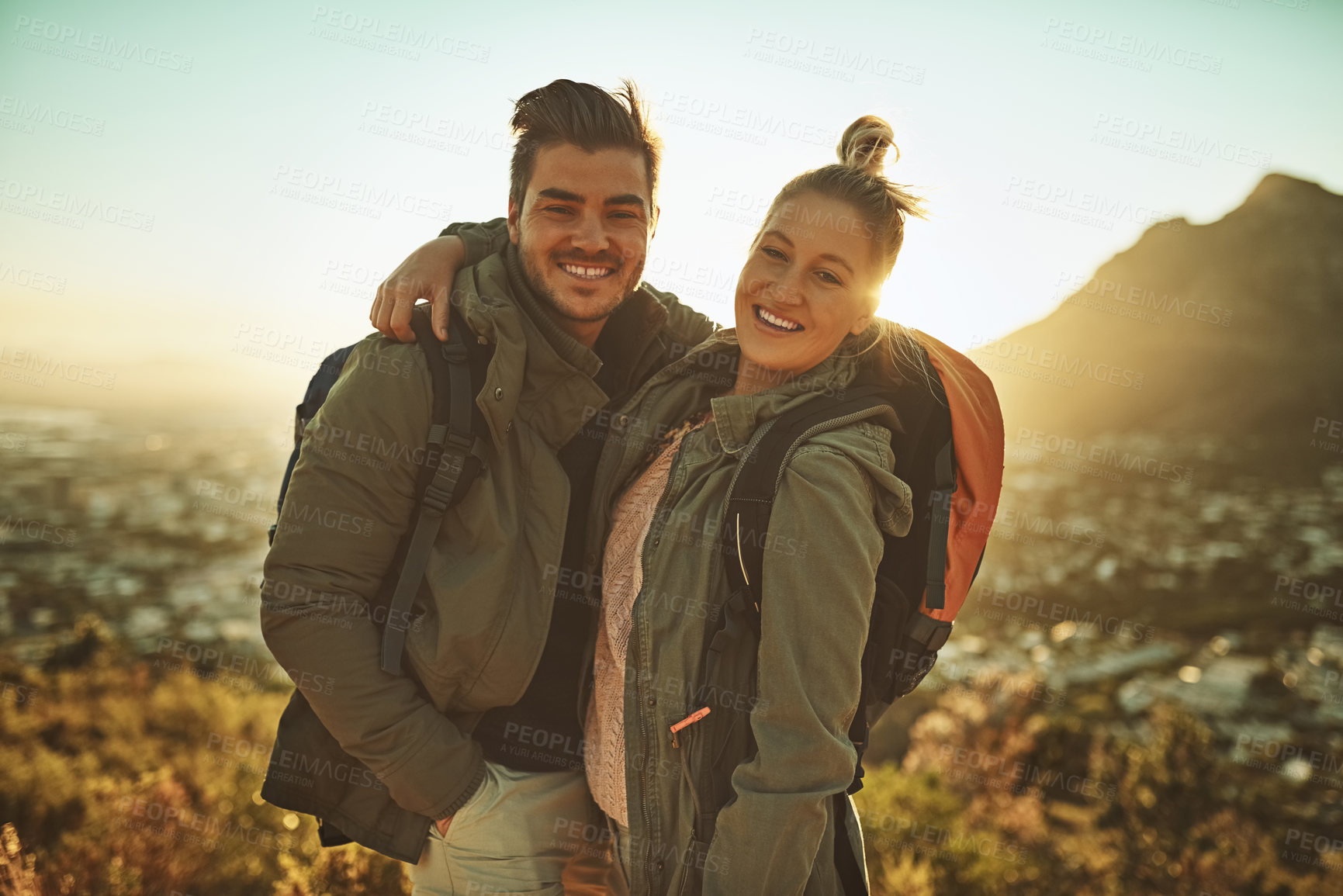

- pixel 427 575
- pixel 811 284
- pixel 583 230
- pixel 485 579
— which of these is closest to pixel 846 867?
pixel 485 579

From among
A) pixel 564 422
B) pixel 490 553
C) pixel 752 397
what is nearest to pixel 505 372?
pixel 564 422

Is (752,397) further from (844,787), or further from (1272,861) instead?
(1272,861)

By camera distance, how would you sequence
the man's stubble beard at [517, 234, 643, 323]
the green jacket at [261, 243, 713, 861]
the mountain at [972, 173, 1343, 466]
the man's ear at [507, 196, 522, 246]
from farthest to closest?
the mountain at [972, 173, 1343, 466] < the man's ear at [507, 196, 522, 246] < the man's stubble beard at [517, 234, 643, 323] < the green jacket at [261, 243, 713, 861]

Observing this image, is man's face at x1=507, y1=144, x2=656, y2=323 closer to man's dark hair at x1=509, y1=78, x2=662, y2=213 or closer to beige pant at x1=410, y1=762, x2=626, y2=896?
man's dark hair at x1=509, y1=78, x2=662, y2=213

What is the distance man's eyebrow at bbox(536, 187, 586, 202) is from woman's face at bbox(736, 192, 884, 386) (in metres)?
0.88

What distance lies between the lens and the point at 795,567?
1.92 m

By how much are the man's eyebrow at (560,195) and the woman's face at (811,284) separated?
880 mm

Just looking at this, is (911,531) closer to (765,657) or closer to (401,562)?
(765,657)

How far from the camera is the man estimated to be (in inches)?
92.6

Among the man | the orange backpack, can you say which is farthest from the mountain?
the man

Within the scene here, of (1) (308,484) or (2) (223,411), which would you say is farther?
(2) (223,411)

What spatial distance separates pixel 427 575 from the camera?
2.43 metres

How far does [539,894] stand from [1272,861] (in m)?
6.68

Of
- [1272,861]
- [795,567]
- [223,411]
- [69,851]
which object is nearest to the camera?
[795,567]
